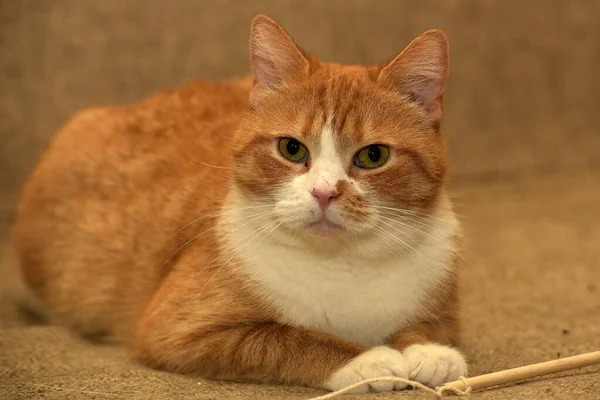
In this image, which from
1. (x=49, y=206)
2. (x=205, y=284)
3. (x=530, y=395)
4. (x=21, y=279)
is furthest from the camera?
(x=21, y=279)

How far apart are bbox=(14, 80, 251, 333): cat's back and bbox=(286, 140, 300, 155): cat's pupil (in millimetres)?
367

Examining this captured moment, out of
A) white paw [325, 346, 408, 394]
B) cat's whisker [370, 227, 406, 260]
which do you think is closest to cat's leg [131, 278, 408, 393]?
white paw [325, 346, 408, 394]

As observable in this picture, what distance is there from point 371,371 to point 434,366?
0.54ft

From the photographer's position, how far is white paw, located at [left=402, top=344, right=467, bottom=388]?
7.09ft

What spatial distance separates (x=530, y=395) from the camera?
2.09m

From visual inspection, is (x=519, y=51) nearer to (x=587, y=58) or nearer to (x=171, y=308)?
(x=587, y=58)

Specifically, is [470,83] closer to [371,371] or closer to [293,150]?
[293,150]

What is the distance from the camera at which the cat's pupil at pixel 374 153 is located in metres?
2.28

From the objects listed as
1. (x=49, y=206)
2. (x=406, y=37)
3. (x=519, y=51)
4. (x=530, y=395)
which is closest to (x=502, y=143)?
(x=519, y=51)


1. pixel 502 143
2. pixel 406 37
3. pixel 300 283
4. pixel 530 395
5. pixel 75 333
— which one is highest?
pixel 406 37

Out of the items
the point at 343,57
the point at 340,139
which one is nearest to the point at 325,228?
the point at 340,139

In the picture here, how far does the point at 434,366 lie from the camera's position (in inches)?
85.2

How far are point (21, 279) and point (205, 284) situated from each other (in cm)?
150

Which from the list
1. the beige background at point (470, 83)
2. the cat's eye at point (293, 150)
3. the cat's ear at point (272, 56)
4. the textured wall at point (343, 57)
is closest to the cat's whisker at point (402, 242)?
the cat's eye at point (293, 150)
